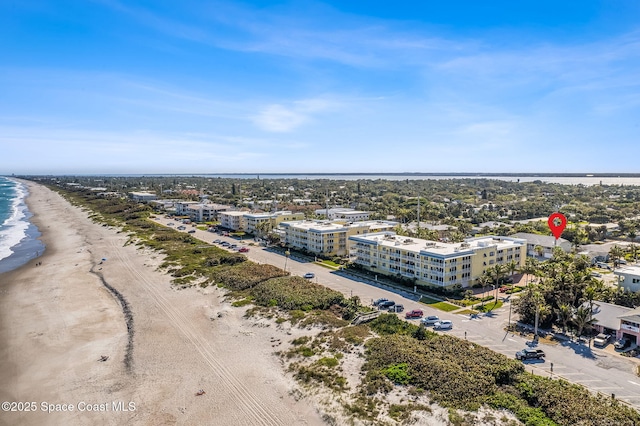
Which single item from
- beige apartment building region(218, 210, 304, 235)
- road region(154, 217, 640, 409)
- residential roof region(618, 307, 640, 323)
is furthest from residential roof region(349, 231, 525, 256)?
beige apartment building region(218, 210, 304, 235)

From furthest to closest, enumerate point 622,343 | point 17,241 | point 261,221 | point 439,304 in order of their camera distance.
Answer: point 261,221 → point 17,241 → point 439,304 → point 622,343

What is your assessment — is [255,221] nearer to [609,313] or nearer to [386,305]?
[386,305]

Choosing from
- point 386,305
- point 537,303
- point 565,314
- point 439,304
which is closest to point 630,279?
point 565,314

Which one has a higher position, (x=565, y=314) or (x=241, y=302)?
(x=565, y=314)

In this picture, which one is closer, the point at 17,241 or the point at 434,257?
the point at 434,257

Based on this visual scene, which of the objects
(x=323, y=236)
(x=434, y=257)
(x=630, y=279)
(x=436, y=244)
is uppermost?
(x=436, y=244)

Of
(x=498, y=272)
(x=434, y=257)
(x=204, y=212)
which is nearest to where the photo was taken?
(x=498, y=272)
